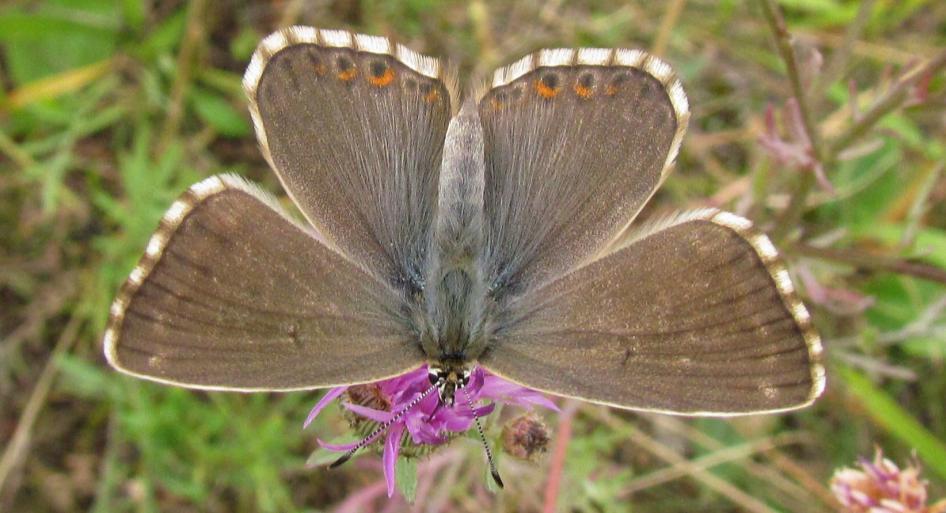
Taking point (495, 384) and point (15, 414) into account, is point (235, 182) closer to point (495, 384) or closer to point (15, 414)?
point (495, 384)

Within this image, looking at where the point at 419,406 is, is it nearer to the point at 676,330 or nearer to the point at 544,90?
the point at 676,330

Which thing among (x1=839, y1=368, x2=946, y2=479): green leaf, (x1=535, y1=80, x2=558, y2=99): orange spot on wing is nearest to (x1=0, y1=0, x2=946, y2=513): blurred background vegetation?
(x1=839, y1=368, x2=946, y2=479): green leaf

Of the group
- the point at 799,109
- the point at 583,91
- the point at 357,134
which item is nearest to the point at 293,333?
the point at 357,134

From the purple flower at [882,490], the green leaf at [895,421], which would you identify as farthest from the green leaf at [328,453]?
the green leaf at [895,421]

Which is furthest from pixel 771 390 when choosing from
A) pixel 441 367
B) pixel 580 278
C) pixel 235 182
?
pixel 235 182

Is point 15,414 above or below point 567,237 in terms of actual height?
below

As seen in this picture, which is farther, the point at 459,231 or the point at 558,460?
the point at 558,460

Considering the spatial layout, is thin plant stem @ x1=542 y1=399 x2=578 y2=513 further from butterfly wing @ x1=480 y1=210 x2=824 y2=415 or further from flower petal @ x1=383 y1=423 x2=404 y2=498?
butterfly wing @ x1=480 y1=210 x2=824 y2=415
